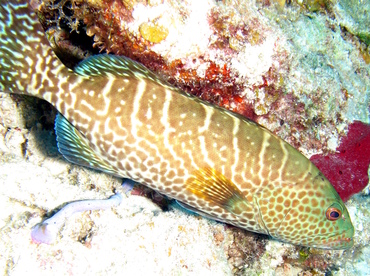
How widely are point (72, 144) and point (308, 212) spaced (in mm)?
3137

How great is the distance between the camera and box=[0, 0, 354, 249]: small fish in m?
3.06

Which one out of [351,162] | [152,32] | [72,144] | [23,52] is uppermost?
[152,32]

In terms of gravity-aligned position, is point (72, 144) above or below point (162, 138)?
below

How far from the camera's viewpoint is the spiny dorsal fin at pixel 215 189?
10.5 ft

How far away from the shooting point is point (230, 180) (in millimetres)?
3279

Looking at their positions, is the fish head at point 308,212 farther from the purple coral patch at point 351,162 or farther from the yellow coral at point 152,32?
the yellow coral at point 152,32

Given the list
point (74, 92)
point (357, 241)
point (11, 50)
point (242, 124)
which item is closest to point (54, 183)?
point (74, 92)

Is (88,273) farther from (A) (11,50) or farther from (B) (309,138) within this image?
(B) (309,138)

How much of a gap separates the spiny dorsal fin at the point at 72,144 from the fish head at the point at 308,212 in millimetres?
2256

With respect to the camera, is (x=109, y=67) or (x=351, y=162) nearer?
(x=109, y=67)

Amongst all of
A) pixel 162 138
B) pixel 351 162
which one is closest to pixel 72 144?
pixel 162 138

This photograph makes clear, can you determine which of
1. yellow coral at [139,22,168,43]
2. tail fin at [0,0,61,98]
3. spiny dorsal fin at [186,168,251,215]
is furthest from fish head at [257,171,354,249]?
tail fin at [0,0,61,98]

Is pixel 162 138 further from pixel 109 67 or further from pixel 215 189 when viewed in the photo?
pixel 109 67

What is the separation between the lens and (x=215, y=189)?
10.6 feet
